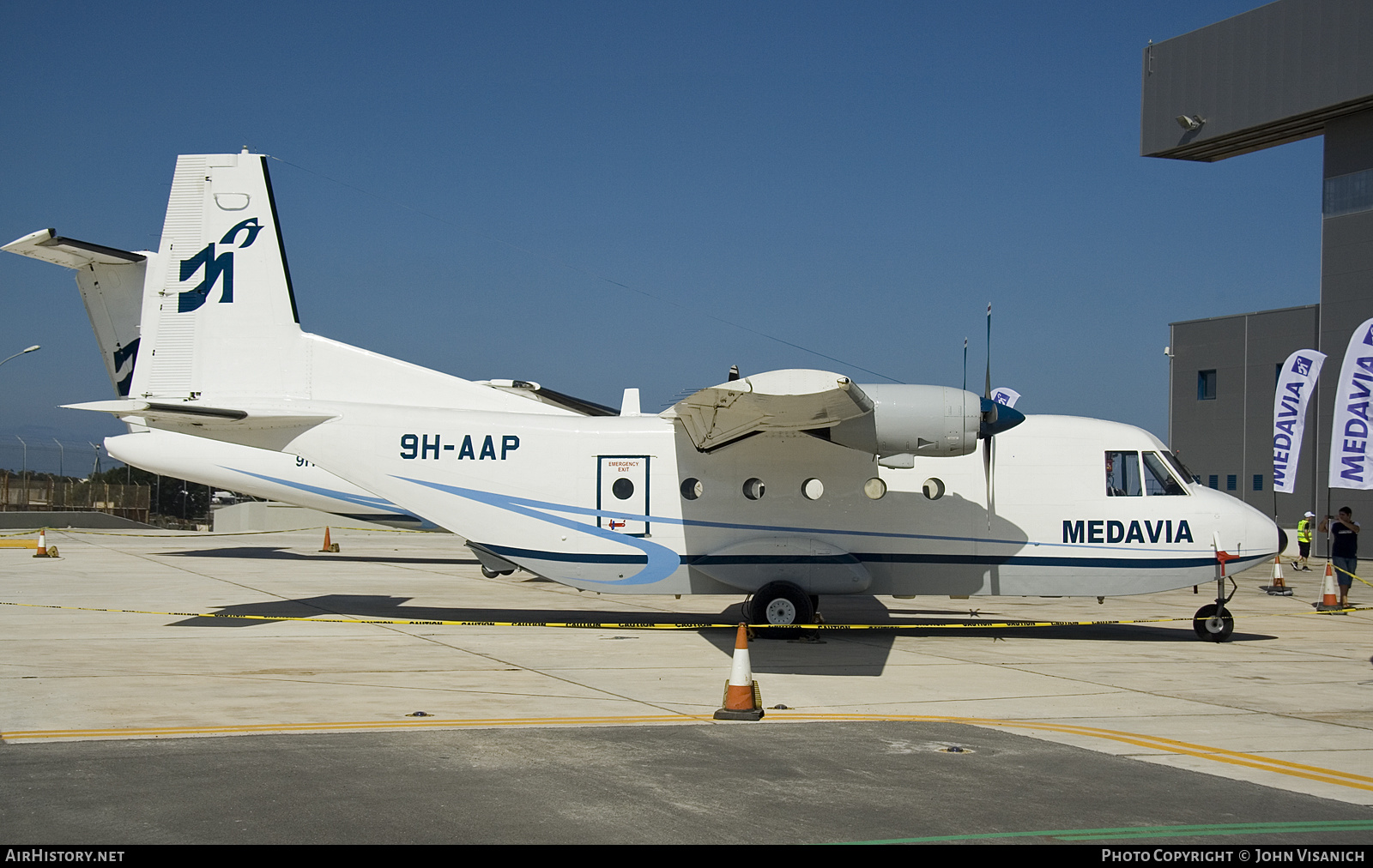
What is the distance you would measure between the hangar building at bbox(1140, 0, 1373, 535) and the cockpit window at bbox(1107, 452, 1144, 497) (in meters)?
24.3

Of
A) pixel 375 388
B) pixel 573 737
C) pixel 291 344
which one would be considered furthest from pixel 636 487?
pixel 573 737

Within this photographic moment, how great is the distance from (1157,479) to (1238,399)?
1329 inches

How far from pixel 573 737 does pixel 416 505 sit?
24.2 ft

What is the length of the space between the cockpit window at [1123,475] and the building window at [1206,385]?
1370 inches

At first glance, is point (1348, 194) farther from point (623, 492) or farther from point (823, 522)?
point (623, 492)

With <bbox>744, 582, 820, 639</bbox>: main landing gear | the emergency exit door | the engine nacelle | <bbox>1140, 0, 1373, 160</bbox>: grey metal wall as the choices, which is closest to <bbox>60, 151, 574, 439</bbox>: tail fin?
the emergency exit door

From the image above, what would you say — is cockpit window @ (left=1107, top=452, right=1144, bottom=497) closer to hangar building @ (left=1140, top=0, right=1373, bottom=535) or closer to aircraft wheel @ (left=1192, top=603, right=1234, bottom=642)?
Answer: aircraft wheel @ (left=1192, top=603, right=1234, bottom=642)

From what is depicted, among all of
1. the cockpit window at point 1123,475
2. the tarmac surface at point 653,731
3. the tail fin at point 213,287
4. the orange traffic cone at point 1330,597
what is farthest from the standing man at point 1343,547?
the tail fin at point 213,287

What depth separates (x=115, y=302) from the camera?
909 inches

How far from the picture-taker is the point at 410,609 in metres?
17.1

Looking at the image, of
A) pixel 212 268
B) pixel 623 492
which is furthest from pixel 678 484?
pixel 212 268

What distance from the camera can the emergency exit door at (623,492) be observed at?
14.6 m

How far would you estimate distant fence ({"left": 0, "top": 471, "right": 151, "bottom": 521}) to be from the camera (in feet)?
147
